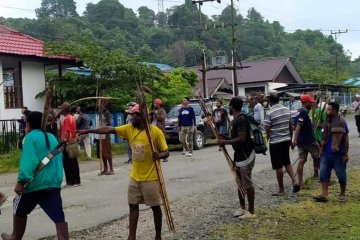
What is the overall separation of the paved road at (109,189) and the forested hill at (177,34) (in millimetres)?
21846

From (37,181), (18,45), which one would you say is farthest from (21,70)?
(37,181)

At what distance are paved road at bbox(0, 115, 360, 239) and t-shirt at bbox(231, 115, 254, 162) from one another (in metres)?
2.12

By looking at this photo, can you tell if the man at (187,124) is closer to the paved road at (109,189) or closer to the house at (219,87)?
the paved road at (109,189)

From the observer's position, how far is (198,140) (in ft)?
64.0

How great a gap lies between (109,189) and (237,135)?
4.23 metres

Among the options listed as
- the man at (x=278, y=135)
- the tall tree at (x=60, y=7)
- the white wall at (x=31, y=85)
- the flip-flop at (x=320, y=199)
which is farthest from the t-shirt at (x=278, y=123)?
the tall tree at (x=60, y=7)

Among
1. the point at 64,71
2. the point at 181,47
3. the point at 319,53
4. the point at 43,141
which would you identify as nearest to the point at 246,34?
the point at 319,53

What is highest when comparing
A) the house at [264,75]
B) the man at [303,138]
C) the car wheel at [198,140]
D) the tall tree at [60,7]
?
the tall tree at [60,7]

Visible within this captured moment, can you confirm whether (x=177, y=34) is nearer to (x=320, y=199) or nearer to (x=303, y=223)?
(x=320, y=199)

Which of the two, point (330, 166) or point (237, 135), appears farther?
point (330, 166)

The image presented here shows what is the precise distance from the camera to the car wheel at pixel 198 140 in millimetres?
19239

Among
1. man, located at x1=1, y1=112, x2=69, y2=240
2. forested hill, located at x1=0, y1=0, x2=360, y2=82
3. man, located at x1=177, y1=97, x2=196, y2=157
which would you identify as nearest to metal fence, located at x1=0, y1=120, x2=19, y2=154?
man, located at x1=177, y1=97, x2=196, y2=157

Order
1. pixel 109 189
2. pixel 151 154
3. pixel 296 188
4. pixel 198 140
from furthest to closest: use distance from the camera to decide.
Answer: pixel 198 140, pixel 109 189, pixel 296 188, pixel 151 154

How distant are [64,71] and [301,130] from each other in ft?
50.4
